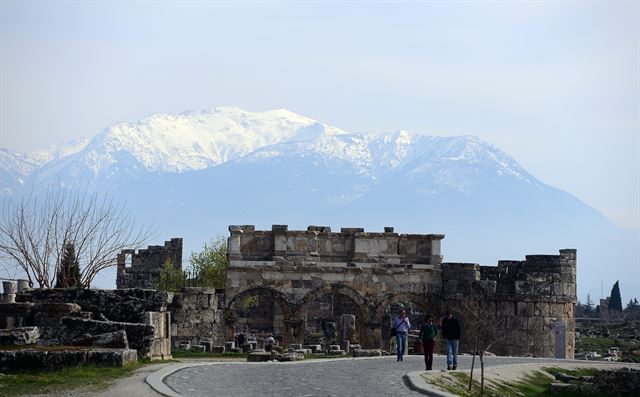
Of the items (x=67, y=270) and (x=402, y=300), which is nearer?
(x=67, y=270)

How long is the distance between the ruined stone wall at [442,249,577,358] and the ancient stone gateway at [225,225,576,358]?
0.12 feet

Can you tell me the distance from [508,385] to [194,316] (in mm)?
13658

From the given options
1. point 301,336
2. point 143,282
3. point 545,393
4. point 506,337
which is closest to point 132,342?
point 545,393

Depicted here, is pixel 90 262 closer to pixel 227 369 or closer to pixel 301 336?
pixel 301 336

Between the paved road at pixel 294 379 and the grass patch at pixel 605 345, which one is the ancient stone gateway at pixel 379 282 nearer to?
the grass patch at pixel 605 345

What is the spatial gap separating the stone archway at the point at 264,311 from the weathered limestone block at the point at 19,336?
61.9 feet

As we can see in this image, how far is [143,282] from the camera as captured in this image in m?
68.9

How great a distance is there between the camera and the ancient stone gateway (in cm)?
4631

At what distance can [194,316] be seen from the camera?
4238 centimetres

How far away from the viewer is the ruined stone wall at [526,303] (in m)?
46.2

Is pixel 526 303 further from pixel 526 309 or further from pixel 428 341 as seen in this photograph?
pixel 428 341

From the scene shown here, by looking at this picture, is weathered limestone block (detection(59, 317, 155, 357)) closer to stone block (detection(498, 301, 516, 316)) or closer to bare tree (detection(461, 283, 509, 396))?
bare tree (detection(461, 283, 509, 396))

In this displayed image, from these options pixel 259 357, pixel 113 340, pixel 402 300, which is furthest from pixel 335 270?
pixel 113 340

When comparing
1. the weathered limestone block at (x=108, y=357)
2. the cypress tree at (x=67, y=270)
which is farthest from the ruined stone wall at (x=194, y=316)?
the weathered limestone block at (x=108, y=357)
